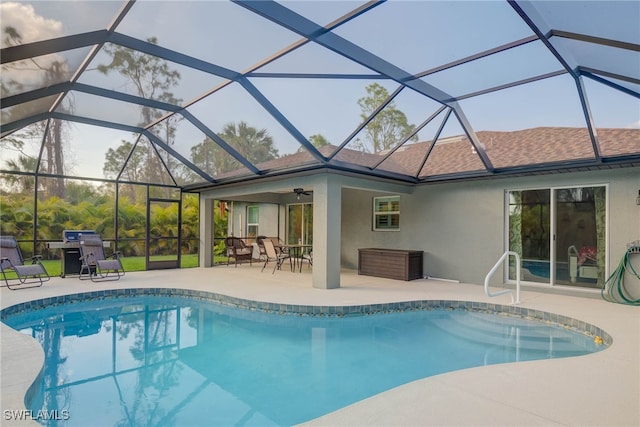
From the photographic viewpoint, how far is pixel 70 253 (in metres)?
9.95

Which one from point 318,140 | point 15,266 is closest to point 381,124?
point 318,140

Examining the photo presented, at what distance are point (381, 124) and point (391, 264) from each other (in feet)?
14.1

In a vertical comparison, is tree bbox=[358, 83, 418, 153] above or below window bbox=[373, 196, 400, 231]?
above

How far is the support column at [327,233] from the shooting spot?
8125 mm

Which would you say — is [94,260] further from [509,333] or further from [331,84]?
[509,333]

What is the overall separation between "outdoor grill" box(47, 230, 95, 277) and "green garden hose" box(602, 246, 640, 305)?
12.8 metres

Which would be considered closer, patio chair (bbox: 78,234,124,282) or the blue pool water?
the blue pool water

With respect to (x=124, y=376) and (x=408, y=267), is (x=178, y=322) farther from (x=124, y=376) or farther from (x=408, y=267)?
(x=408, y=267)

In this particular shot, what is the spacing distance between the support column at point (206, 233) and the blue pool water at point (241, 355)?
490cm

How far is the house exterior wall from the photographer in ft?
23.2

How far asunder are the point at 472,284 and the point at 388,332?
431 cm

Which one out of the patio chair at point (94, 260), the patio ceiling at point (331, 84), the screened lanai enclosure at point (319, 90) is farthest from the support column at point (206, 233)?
the patio chair at point (94, 260)

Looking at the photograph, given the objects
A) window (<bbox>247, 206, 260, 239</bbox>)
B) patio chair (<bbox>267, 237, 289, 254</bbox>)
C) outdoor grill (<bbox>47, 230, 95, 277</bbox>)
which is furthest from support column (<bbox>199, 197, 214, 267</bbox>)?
outdoor grill (<bbox>47, 230, 95, 277</bbox>)

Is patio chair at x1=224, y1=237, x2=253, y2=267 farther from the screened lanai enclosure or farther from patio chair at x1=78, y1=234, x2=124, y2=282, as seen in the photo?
patio chair at x1=78, y1=234, x2=124, y2=282
